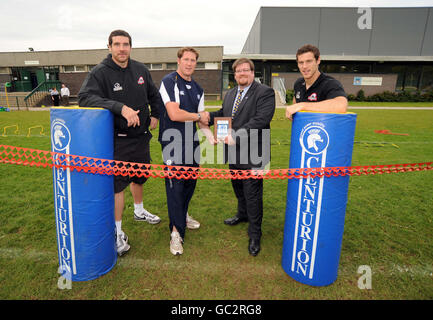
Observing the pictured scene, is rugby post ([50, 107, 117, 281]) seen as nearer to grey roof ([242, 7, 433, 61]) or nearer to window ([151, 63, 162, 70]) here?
window ([151, 63, 162, 70])

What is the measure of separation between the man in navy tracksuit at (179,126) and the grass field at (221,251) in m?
0.43

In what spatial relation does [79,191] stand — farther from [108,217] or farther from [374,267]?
[374,267]

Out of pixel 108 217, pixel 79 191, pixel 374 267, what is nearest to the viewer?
pixel 79 191

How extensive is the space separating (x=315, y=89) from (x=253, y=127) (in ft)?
2.79

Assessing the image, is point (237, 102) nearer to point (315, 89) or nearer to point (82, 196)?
point (315, 89)

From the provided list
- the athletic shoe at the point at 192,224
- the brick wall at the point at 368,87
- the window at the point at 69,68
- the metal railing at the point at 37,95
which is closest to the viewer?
the athletic shoe at the point at 192,224

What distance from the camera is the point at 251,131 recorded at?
306cm

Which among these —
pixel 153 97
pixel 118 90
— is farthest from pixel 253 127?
pixel 118 90

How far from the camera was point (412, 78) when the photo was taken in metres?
32.0

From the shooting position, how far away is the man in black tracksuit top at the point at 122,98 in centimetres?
273

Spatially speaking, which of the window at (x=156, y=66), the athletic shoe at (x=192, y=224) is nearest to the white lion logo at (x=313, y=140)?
the athletic shoe at (x=192, y=224)

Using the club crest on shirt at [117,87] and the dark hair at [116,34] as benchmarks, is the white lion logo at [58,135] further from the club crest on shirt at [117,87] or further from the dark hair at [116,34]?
the dark hair at [116,34]
